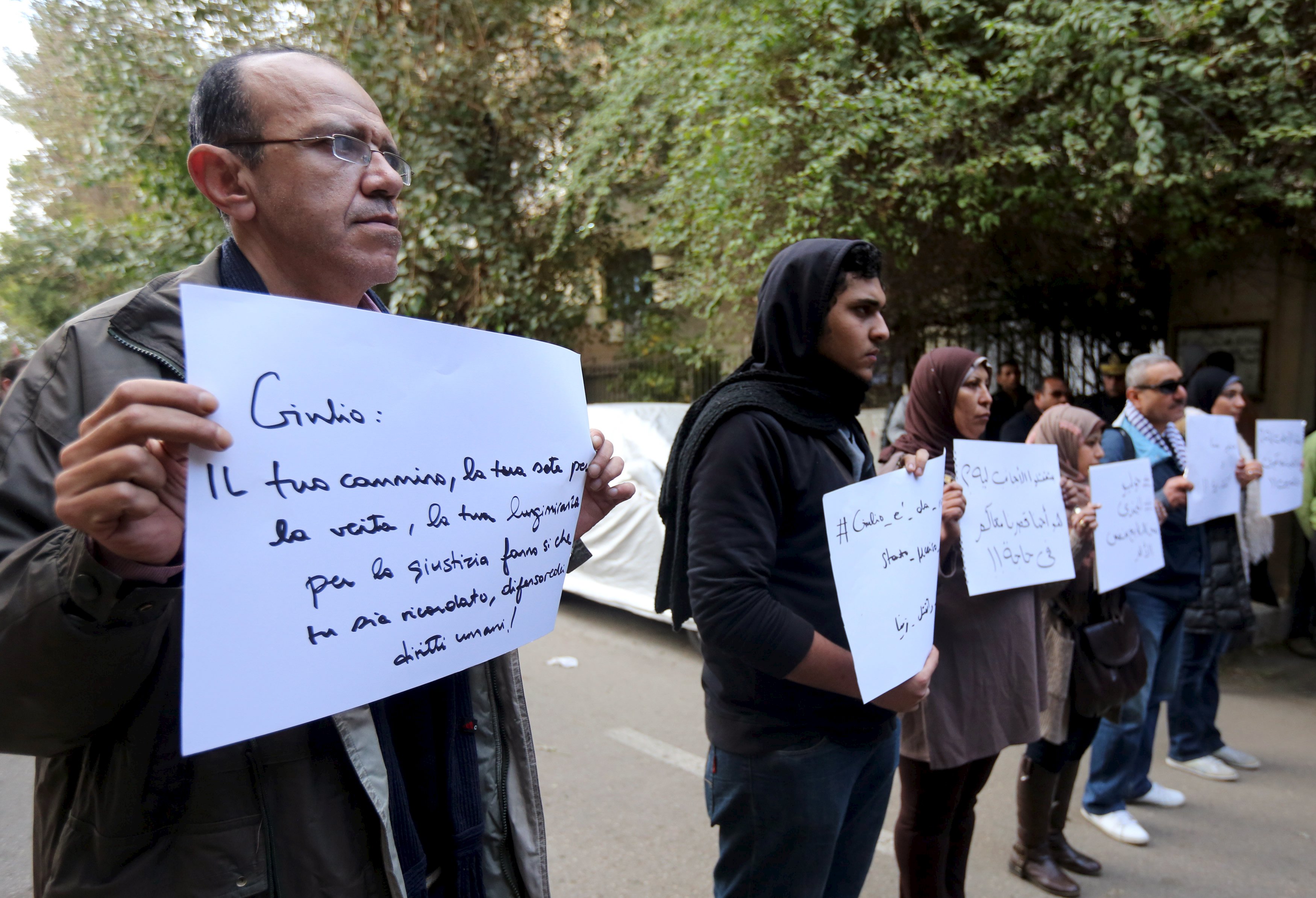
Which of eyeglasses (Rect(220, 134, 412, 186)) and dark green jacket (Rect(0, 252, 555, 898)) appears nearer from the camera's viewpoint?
dark green jacket (Rect(0, 252, 555, 898))

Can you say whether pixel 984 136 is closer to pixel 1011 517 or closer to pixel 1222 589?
pixel 1222 589

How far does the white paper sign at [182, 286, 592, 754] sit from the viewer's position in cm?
93

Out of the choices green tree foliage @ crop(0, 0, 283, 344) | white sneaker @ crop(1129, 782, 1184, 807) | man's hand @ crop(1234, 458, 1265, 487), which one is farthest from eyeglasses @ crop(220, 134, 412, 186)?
green tree foliage @ crop(0, 0, 283, 344)

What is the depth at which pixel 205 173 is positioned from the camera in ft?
4.17

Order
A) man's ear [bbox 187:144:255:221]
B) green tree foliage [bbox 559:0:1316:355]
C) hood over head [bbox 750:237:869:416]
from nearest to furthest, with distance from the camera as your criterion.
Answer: man's ear [bbox 187:144:255:221]
hood over head [bbox 750:237:869:416]
green tree foliage [bbox 559:0:1316:355]

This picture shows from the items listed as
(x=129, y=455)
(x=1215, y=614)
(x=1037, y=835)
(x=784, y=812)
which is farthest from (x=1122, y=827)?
(x=129, y=455)

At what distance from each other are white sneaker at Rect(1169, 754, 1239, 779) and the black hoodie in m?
3.46

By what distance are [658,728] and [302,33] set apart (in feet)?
27.9

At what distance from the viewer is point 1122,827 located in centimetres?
385

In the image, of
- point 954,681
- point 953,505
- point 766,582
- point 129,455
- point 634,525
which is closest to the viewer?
point 129,455

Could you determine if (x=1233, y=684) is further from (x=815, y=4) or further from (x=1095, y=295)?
(x=815, y=4)

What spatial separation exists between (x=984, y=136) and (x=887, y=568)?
501 cm

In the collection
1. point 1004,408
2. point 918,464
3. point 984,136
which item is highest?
point 984,136

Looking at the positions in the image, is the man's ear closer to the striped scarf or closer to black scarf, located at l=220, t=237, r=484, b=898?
black scarf, located at l=220, t=237, r=484, b=898
